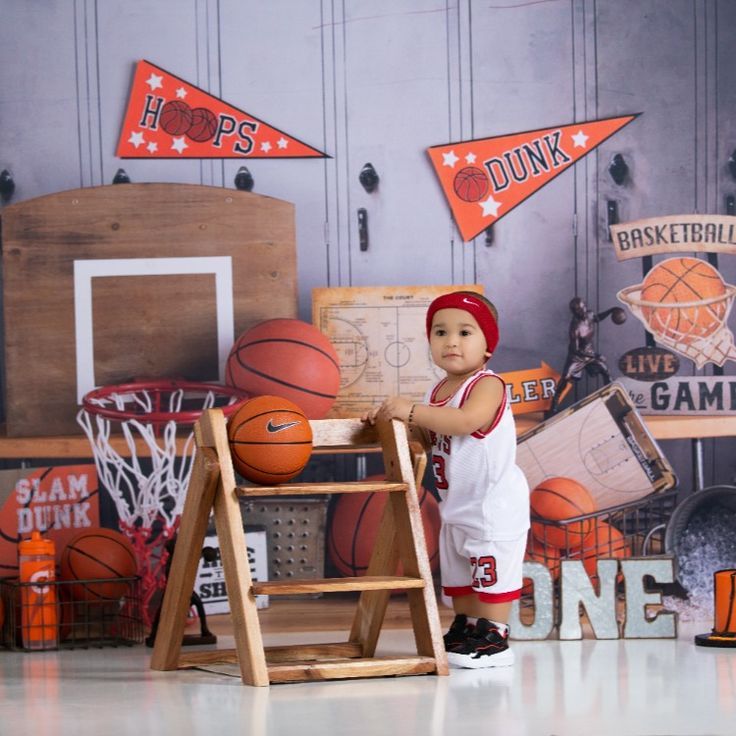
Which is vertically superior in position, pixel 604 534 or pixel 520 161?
pixel 520 161

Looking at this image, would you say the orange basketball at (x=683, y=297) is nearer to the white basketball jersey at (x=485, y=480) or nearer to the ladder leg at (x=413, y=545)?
the white basketball jersey at (x=485, y=480)

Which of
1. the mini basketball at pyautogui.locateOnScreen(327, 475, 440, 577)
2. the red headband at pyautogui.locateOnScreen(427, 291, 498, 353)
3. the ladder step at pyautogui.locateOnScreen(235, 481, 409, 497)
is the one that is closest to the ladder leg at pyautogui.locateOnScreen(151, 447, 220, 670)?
the ladder step at pyautogui.locateOnScreen(235, 481, 409, 497)

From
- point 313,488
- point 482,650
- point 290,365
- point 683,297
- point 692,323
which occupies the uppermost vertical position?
point 683,297

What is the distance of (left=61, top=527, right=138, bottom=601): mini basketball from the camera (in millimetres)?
4371

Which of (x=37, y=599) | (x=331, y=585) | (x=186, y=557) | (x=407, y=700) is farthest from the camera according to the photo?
(x=37, y=599)

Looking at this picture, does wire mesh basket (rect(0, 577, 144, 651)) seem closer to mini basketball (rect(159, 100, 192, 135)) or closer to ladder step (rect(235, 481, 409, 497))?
ladder step (rect(235, 481, 409, 497))

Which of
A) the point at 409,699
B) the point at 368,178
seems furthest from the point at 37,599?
the point at 368,178

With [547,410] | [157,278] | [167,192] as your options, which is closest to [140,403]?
[157,278]

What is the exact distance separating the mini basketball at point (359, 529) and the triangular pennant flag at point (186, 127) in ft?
4.47

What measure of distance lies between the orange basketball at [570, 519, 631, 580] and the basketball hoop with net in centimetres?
142

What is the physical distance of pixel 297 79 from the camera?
491 centimetres

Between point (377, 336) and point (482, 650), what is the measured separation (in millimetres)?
1621

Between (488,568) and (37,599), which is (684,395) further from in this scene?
(37,599)

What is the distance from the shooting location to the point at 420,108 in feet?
16.2
